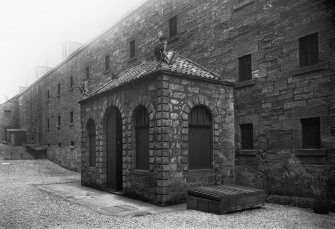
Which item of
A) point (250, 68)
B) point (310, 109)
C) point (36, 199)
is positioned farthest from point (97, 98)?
point (310, 109)

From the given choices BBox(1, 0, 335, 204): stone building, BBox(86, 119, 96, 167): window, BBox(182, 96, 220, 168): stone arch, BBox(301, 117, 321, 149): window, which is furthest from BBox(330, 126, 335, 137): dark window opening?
BBox(86, 119, 96, 167): window

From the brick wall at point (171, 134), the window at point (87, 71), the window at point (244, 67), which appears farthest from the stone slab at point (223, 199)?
the window at point (87, 71)

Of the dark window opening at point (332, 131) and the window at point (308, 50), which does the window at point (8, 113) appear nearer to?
the window at point (308, 50)

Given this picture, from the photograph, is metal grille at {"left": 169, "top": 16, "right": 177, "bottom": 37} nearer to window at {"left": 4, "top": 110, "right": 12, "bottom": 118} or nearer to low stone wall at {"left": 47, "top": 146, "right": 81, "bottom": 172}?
low stone wall at {"left": 47, "top": 146, "right": 81, "bottom": 172}

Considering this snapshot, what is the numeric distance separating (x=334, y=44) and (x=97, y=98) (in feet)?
27.4

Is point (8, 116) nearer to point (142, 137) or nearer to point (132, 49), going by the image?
point (132, 49)

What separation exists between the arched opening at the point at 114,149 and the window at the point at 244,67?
466 cm

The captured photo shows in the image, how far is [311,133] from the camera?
9.31 metres

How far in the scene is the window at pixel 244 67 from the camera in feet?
36.7

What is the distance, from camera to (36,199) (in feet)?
32.2

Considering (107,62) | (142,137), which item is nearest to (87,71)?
(107,62)

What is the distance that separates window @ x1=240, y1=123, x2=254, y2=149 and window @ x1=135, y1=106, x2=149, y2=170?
3522 mm

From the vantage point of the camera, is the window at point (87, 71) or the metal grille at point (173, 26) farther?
the window at point (87, 71)

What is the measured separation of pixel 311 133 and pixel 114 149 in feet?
21.8
